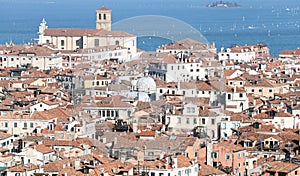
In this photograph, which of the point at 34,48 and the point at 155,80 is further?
the point at 34,48

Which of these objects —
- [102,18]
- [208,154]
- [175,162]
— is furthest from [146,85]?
[102,18]

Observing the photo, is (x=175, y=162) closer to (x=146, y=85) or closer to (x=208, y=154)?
(x=208, y=154)

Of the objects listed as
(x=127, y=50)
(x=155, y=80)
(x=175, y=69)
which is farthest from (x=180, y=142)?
(x=127, y=50)

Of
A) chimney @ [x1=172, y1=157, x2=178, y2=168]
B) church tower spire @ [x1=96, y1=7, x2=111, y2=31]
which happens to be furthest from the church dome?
church tower spire @ [x1=96, y1=7, x2=111, y2=31]

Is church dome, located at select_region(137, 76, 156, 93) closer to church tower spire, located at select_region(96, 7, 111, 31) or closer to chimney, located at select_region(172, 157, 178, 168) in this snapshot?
chimney, located at select_region(172, 157, 178, 168)

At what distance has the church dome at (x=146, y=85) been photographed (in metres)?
33.8

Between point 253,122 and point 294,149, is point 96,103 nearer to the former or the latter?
point 253,122

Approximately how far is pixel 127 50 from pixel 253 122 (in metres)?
23.4

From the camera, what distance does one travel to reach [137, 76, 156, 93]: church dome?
33.8 m

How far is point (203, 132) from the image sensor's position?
27844 millimetres

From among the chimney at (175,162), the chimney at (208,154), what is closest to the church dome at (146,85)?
the chimney at (208,154)

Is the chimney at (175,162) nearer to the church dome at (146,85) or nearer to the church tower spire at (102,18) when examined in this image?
the church dome at (146,85)

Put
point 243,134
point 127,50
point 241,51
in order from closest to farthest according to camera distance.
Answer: point 243,134
point 127,50
point 241,51

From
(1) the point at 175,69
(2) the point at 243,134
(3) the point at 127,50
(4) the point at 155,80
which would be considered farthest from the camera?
(3) the point at 127,50
